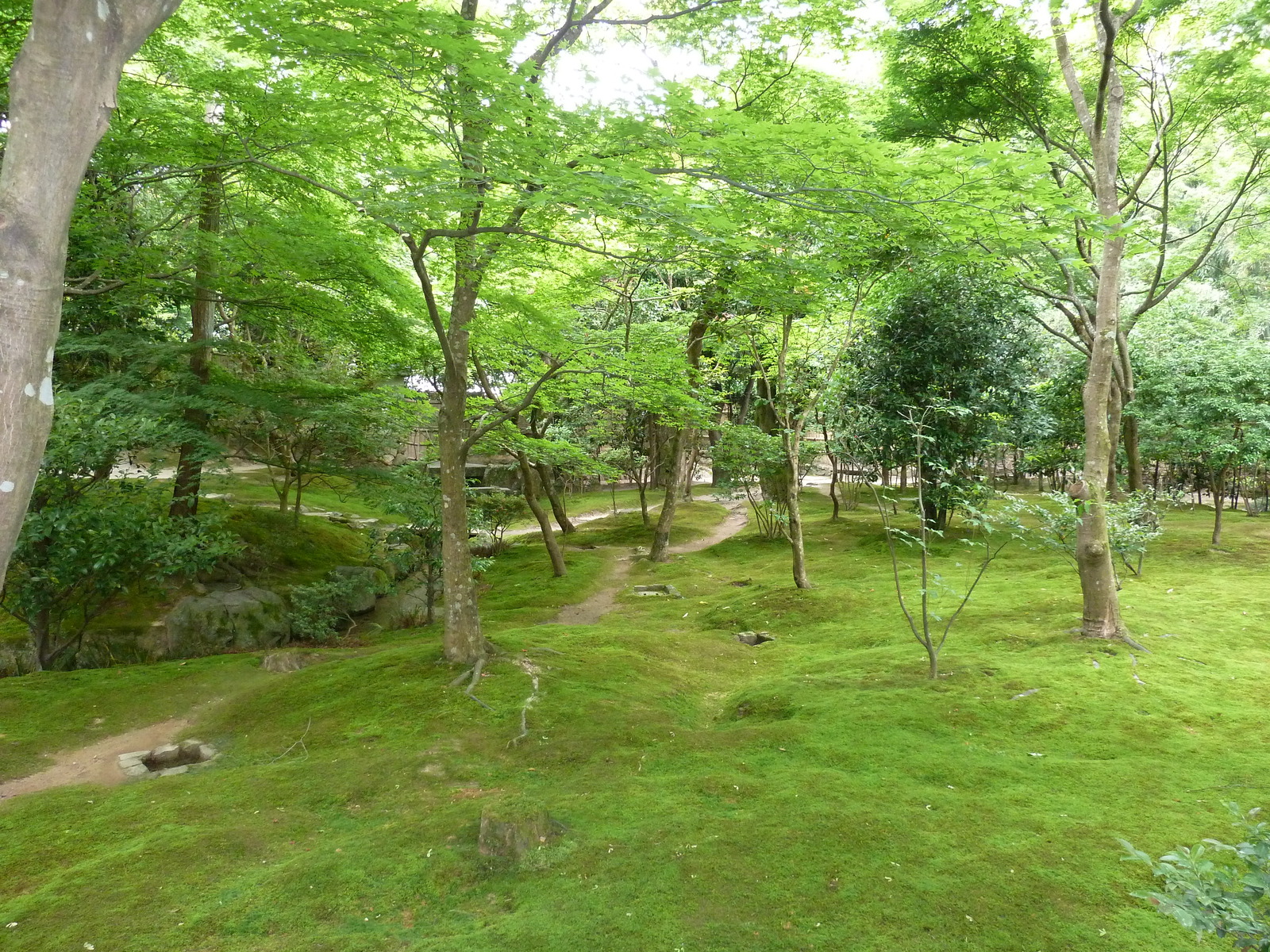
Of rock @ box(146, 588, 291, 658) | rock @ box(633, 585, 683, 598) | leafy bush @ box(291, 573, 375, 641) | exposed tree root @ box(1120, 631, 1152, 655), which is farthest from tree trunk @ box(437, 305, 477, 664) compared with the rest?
exposed tree root @ box(1120, 631, 1152, 655)

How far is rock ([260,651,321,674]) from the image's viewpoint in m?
8.82

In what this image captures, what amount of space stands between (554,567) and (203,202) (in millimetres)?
8936

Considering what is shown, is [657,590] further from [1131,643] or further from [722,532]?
[1131,643]

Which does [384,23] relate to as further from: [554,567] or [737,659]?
[554,567]

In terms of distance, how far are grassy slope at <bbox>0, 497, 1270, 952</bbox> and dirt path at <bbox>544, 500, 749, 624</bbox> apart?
313 cm

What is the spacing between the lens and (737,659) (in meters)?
9.32

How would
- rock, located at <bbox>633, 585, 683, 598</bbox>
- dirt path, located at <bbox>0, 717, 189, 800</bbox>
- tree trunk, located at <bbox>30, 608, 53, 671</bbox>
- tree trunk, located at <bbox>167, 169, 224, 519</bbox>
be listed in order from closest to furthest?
dirt path, located at <bbox>0, 717, 189, 800</bbox> → tree trunk, located at <bbox>30, 608, 53, 671</bbox> → tree trunk, located at <bbox>167, 169, 224, 519</bbox> → rock, located at <bbox>633, 585, 683, 598</bbox>

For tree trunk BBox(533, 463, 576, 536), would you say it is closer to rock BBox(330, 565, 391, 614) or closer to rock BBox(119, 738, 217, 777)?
rock BBox(330, 565, 391, 614)

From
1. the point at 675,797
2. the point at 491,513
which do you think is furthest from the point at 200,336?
the point at 675,797

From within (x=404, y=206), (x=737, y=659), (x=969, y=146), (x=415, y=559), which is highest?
(x=969, y=146)

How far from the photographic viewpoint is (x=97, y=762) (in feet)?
21.1

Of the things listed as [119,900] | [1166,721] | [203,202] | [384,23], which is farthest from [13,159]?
[203,202]

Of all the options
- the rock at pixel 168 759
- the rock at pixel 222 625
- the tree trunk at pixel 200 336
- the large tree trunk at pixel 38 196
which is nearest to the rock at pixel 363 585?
the rock at pixel 222 625

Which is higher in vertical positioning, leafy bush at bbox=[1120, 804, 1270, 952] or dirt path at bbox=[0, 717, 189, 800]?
leafy bush at bbox=[1120, 804, 1270, 952]
